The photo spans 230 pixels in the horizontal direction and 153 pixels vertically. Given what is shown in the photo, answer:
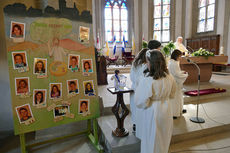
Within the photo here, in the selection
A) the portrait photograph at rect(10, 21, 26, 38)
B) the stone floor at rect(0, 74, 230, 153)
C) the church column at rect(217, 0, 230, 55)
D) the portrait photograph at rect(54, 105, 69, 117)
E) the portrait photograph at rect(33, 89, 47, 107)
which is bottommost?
the stone floor at rect(0, 74, 230, 153)

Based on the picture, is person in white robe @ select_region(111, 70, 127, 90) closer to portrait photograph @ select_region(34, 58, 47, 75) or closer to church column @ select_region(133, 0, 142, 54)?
portrait photograph @ select_region(34, 58, 47, 75)

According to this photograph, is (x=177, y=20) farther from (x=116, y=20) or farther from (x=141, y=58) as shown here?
(x=141, y=58)

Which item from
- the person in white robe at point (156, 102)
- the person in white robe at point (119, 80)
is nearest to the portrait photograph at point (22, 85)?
the person in white robe at point (119, 80)

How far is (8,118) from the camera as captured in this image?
3.30 meters

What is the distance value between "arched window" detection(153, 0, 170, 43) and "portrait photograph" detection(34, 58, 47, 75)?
1114cm

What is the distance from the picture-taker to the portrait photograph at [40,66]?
2035 millimetres

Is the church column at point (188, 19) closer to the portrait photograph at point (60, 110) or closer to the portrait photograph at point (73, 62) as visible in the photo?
the portrait photograph at point (73, 62)

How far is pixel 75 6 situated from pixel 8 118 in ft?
9.13

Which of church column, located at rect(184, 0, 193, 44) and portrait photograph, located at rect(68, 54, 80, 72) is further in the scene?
church column, located at rect(184, 0, 193, 44)

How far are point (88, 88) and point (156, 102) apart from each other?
1.07 meters

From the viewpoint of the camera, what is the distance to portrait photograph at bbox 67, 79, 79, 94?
88.7 inches

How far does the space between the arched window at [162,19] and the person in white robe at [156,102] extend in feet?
36.3

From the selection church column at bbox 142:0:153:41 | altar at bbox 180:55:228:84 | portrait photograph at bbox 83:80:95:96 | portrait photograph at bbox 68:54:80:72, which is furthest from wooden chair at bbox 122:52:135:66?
portrait photograph at bbox 68:54:80:72

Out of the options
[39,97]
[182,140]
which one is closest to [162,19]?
[182,140]
